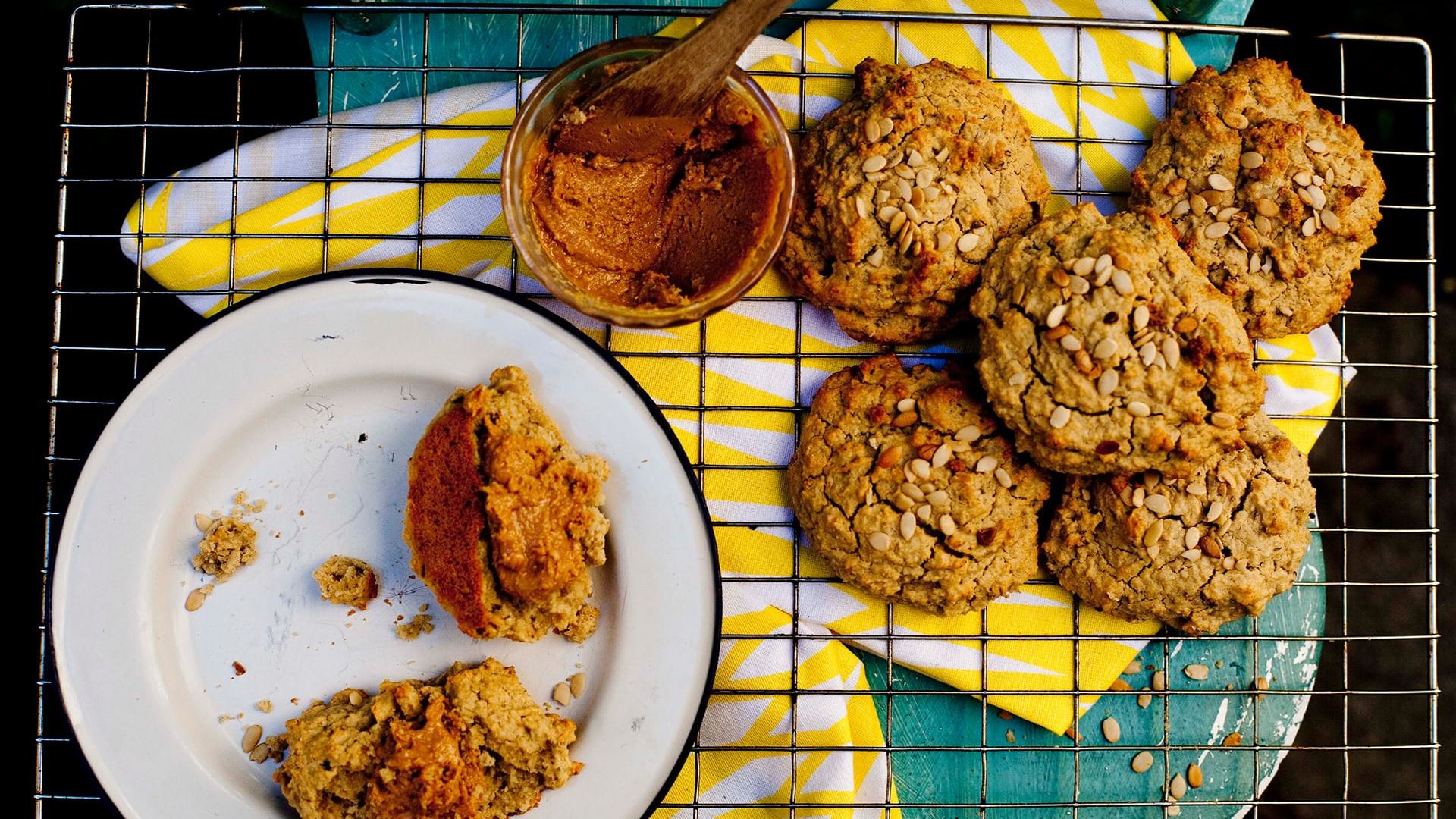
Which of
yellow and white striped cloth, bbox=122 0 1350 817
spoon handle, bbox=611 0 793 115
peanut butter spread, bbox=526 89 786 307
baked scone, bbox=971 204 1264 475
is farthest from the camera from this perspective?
yellow and white striped cloth, bbox=122 0 1350 817

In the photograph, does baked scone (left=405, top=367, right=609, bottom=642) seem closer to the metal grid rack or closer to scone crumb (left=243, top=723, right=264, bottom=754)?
the metal grid rack

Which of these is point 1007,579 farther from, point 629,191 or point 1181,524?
point 629,191

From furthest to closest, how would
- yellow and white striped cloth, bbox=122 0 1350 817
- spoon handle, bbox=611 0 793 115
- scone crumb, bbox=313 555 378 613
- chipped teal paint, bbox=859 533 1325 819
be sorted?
chipped teal paint, bbox=859 533 1325 819 < yellow and white striped cloth, bbox=122 0 1350 817 < scone crumb, bbox=313 555 378 613 < spoon handle, bbox=611 0 793 115

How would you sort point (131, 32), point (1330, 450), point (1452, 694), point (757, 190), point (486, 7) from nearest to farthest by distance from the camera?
point (757, 190), point (486, 7), point (131, 32), point (1330, 450), point (1452, 694)

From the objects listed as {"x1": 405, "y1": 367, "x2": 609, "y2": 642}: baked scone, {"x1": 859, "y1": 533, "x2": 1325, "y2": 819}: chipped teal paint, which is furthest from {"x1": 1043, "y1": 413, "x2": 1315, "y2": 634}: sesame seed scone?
{"x1": 405, "y1": 367, "x2": 609, "y2": 642}: baked scone

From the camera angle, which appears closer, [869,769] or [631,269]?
[631,269]

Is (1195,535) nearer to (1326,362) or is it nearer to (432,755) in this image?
(1326,362)

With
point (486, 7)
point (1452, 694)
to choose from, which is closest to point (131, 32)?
point (486, 7)

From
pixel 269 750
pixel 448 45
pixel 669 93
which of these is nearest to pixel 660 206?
pixel 669 93

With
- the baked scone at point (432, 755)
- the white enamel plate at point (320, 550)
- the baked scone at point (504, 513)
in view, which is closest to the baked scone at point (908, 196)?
the white enamel plate at point (320, 550)
